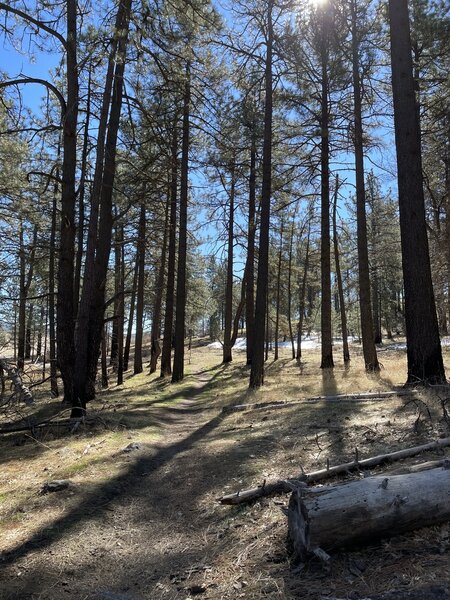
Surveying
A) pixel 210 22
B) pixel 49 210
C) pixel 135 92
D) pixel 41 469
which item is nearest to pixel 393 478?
pixel 41 469

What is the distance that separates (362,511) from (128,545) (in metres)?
2.07

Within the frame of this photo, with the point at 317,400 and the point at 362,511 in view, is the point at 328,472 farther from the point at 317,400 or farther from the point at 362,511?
the point at 317,400

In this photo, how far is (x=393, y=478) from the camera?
3.33 metres

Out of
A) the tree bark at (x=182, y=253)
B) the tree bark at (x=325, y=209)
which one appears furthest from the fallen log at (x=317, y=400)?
the tree bark at (x=325, y=209)

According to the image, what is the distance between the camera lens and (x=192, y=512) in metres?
4.50

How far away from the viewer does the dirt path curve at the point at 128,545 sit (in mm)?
3197

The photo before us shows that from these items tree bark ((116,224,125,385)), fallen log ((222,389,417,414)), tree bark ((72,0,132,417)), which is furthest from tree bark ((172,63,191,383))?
fallen log ((222,389,417,414))

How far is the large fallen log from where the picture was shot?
2973 mm

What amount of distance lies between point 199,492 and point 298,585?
2.28 metres

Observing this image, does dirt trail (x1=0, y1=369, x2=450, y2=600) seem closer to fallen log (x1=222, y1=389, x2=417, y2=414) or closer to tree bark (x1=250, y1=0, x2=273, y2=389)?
A: fallen log (x1=222, y1=389, x2=417, y2=414)

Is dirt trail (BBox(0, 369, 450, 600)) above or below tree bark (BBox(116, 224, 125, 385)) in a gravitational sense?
below

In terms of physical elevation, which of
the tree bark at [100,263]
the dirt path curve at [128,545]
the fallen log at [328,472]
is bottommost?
the dirt path curve at [128,545]

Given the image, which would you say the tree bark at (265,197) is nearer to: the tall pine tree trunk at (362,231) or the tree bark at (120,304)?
the tall pine tree trunk at (362,231)

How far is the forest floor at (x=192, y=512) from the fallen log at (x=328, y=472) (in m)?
0.10
